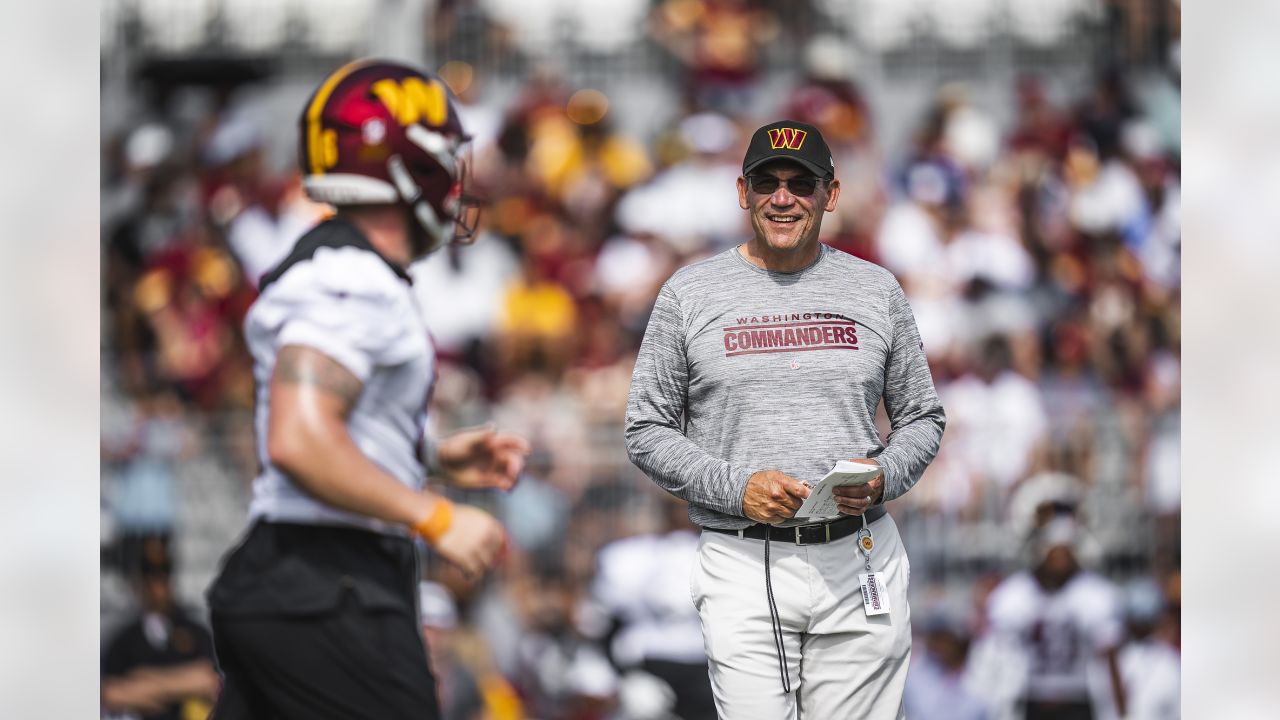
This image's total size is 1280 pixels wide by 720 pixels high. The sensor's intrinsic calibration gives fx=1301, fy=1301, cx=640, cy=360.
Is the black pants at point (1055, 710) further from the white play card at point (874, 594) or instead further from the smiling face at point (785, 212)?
the smiling face at point (785, 212)

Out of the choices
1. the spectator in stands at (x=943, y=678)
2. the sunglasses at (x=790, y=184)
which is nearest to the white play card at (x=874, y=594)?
the sunglasses at (x=790, y=184)

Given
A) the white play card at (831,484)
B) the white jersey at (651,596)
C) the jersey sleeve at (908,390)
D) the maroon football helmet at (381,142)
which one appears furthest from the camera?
the white jersey at (651,596)

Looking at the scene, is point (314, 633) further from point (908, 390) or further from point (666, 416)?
point (908, 390)

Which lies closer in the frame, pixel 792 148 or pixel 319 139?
pixel 319 139

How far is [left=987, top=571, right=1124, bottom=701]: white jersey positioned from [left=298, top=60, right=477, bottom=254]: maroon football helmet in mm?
3748

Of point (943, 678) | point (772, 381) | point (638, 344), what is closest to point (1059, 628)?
point (943, 678)

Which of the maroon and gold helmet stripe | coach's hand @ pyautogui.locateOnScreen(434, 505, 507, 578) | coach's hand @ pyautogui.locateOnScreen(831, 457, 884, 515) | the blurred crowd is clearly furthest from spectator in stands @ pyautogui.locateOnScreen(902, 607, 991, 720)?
the maroon and gold helmet stripe

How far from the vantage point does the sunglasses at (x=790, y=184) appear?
3004 mm

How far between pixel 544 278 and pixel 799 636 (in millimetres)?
3139

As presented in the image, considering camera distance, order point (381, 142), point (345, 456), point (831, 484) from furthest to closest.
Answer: point (831, 484) → point (381, 142) → point (345, 456)

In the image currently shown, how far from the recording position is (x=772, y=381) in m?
2.99

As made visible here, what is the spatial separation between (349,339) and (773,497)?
99 centimetres

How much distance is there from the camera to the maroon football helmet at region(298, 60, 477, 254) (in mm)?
2637

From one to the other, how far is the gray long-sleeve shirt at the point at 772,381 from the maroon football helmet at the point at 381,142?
0.68 meters
